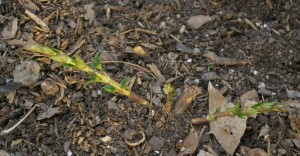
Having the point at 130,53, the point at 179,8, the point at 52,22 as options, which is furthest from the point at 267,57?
the point at 52,22

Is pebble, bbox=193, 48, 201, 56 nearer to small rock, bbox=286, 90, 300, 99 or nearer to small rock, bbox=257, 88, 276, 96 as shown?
small rock, bbox=257, 88, 276, 96

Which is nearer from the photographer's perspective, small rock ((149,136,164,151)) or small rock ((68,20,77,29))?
small rock ((149,136,164,151))

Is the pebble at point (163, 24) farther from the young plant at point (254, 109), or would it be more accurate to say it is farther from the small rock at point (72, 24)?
the young plant at point (254, 109)

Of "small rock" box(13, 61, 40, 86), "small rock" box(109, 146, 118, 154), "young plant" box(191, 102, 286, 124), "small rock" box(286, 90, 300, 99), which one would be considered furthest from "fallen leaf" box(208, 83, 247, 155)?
"small rock" box(13, 61, 40, 86)

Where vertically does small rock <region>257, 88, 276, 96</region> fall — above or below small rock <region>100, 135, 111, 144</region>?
above

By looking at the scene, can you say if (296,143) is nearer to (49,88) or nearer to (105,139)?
(105,139)

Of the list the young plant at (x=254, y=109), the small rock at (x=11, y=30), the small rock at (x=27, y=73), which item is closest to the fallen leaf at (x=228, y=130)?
the young plant at (x=254, y=109)

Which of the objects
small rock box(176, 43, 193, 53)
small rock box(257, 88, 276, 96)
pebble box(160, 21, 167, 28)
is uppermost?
pebble box(160, 21, 167, 28)

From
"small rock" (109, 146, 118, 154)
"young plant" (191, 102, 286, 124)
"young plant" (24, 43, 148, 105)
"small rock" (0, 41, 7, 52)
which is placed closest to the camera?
"young plant" (24, 43, 148, 105)
